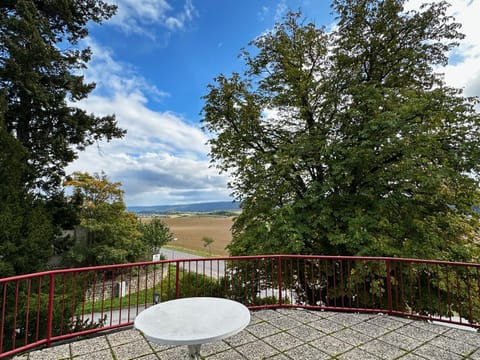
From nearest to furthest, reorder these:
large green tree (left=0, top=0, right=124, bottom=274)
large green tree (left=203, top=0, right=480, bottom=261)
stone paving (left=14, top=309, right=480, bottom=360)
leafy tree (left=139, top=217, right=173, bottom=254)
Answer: stone paving (left=14, top=309, right=480, bottom=360) → large green tree (left=0, top=0, right=124, bottom=274) → large green tree (left=203, top=0, right=480, bottom=261) → leafy tree (left=139, top=217, right=173, bottom=254)

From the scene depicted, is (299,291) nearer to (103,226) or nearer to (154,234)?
(103,226)

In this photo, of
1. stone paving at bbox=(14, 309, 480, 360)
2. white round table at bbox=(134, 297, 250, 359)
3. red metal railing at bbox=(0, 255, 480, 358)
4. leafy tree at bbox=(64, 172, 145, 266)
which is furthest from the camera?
leafy tree at bbox=(64, 172, 145, 266)

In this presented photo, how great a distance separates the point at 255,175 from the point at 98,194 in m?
11.1

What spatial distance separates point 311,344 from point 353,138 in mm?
5095

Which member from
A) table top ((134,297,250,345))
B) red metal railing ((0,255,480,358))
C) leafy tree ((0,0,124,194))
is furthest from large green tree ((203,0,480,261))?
leafy tree ((0,0,124,194))

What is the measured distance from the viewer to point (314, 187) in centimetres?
630

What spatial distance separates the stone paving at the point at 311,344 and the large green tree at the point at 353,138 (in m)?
2.28

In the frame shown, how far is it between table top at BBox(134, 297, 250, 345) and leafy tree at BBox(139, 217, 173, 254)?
1511cm

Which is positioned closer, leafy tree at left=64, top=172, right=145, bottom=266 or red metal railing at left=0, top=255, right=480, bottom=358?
red metal railing at left=0, top=255, right=480, bottom=358

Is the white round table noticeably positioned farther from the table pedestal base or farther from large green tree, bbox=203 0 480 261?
large green tree, bbox=203 0 480 261

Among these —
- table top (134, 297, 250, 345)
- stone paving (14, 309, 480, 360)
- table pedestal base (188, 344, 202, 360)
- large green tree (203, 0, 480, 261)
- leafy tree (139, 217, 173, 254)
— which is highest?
large green tree (203, 0, 480, 261)

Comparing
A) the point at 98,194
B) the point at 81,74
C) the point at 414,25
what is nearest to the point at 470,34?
the point at 414,25

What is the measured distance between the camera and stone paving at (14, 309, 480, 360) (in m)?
2.50

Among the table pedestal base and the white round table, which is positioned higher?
the white round table
